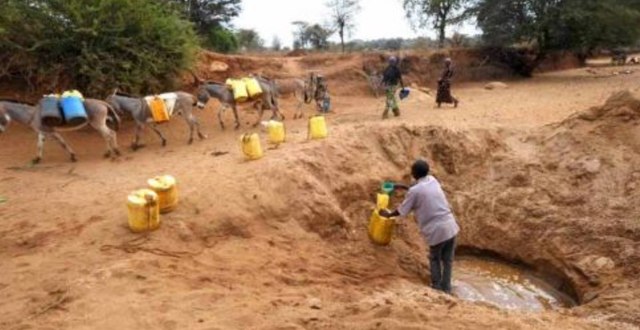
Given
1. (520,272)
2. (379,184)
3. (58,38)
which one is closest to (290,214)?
(379,184)

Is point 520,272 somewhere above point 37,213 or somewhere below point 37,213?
below

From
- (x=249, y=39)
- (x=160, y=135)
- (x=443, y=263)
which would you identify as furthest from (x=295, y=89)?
(x=249, y=39)

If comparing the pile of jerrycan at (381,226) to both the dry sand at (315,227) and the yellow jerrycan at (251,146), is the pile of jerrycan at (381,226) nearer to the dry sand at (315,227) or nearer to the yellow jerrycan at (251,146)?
the dry sand at (315,227)

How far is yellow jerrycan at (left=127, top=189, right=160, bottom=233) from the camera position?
6.20 metres

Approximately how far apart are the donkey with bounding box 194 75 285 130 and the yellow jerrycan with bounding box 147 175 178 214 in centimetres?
505

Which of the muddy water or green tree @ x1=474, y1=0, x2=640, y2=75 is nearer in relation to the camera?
the muddy water

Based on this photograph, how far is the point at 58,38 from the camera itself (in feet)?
37.1

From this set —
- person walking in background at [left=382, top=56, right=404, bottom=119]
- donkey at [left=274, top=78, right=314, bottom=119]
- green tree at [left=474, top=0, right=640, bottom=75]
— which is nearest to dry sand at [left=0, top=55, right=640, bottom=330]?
person walking in background at [left=382, top=56, right=404, bottom=119]

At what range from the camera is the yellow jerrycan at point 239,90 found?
11734 millimetres

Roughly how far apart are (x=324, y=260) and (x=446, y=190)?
11.3 feet

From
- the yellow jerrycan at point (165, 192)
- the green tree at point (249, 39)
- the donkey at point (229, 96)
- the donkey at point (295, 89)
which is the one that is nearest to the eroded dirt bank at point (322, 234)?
the yellow jerrycan at point (165, 192)

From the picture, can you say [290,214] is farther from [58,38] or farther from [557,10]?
[557,10]

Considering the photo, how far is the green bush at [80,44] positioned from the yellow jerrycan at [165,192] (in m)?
5.59

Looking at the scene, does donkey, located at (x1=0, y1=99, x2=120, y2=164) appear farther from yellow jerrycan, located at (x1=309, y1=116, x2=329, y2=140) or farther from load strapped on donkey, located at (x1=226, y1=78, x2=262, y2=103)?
yellow jerrycan, located at (x1=309, y1=116, x2=329, y2=140)
